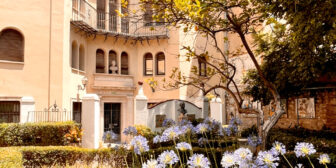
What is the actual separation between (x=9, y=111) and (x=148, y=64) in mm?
9500

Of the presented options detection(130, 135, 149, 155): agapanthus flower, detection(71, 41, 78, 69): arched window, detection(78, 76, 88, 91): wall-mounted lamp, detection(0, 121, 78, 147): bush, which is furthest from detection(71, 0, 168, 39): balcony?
detection(130, 135, 149, 155): agapanthus flower

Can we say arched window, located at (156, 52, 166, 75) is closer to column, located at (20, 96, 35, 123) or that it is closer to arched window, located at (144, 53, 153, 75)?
arched window, located at (144, 53, 153, 75)

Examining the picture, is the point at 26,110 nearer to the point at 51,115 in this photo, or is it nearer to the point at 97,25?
the point at 51,115

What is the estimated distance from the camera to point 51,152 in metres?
9.08

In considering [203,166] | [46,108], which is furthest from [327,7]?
[46,108]

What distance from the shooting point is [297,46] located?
7.61 meters

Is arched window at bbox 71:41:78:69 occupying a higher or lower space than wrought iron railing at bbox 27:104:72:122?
higher

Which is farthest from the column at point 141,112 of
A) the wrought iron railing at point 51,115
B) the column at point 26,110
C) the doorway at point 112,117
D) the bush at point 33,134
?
the doorway at point 112,117

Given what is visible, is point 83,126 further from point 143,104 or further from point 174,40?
point 174,40

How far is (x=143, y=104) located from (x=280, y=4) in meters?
8.11

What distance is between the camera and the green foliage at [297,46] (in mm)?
5682

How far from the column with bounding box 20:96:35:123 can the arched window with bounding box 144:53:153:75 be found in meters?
8.90

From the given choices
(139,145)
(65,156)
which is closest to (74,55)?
(65,156)

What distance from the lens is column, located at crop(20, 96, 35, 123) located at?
11873 millimetres
